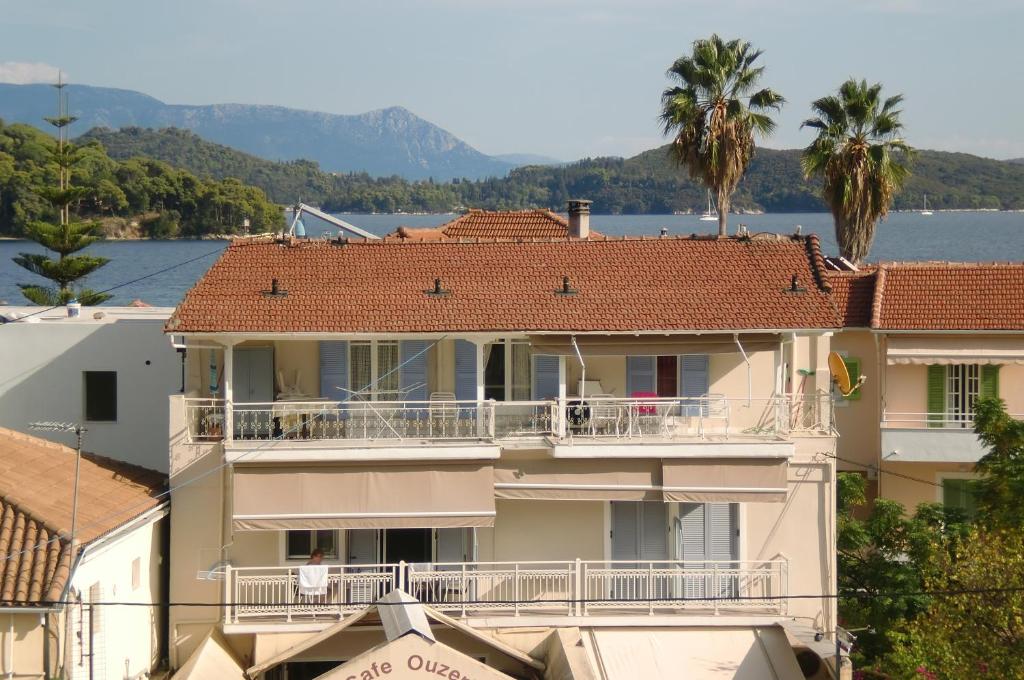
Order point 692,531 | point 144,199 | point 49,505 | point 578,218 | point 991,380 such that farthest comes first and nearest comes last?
point 144,199
point 578,218
point 991,380
point 692,531
point 49,505

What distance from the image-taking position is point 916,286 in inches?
1148

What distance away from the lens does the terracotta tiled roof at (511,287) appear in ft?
73.3

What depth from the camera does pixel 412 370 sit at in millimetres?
→ 23453

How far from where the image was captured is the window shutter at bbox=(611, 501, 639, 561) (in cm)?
2294

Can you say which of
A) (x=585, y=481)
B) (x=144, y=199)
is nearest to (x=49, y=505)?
(x=585, y=481)

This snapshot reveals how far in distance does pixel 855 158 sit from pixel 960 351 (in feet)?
42.2

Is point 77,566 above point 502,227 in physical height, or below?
below

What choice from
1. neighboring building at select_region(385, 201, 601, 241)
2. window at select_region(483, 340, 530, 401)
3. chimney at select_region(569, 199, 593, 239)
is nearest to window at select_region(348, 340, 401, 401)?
window at select_region(483, 340, 530, 401)

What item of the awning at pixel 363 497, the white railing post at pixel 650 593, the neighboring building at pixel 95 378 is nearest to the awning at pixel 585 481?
the awning at pixel 363 497

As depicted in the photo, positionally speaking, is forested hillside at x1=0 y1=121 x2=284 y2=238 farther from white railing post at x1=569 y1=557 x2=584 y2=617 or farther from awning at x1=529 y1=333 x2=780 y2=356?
white railing post at x1=569 y1=557 x2=584 y2=617

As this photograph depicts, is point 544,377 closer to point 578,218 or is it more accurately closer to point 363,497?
point 363,497

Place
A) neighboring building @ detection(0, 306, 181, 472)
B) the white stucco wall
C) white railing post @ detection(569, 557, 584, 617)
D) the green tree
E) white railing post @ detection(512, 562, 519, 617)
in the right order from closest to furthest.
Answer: the green tree → the white stucco wall → white railing post @ detection(512, 562, 519, 617) → white railing post @ detection(569, 557, 584, 617) → neighboring building @ detection(0, 306, 181, 472)

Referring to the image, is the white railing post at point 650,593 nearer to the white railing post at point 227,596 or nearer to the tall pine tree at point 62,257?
the white railing post at point 227,596

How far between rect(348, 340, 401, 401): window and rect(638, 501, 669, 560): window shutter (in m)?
4.31
